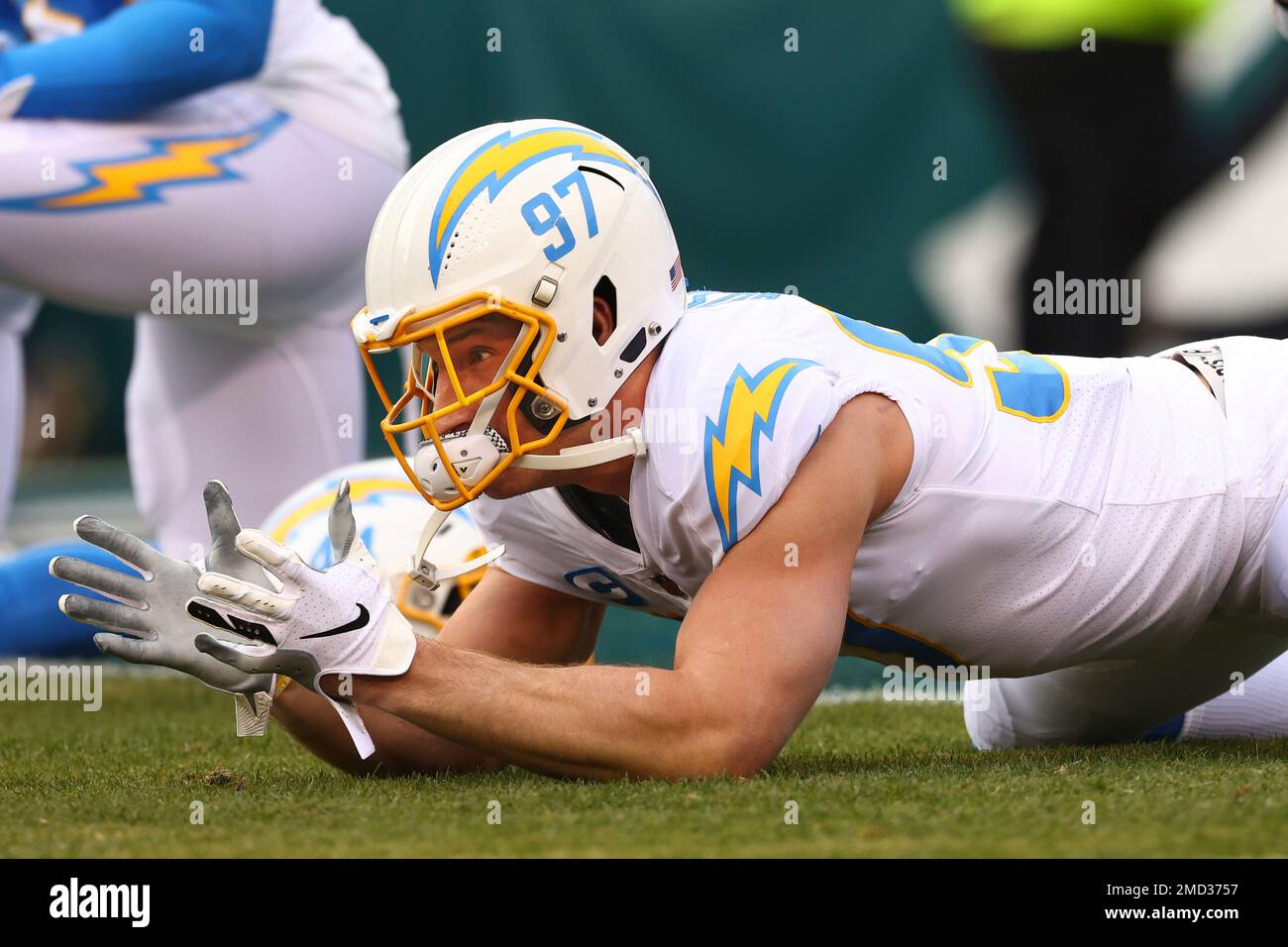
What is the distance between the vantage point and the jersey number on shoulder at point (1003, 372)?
2.59m

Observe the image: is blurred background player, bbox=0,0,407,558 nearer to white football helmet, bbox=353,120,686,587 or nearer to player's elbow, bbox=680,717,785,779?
white football helmet, bbox=353,120,686,587

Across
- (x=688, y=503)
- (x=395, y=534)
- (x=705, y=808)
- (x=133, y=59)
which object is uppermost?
(x=133, y=59)

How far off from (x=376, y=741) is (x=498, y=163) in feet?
2.79

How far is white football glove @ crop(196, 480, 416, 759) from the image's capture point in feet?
7.25

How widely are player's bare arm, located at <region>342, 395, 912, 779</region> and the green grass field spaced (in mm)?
61

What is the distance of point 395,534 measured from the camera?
3.63 meters

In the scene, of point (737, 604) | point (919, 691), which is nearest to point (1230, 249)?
point (919, 691)

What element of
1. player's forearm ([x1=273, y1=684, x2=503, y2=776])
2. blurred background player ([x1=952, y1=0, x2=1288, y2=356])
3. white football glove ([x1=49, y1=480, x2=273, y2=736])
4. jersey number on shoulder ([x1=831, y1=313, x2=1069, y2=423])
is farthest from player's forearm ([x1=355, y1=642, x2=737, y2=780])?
blurred background player ([x1=952, y1=0, x2=1288, y2=356])

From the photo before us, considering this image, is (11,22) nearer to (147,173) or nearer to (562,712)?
(147,173)

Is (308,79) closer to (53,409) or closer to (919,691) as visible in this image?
(919,691)

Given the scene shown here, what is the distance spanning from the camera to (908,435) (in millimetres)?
2447

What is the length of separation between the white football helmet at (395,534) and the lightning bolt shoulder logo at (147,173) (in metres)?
0.94

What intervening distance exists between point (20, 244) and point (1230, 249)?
3.78m

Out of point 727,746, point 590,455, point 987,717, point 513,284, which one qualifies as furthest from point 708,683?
point 987,717
